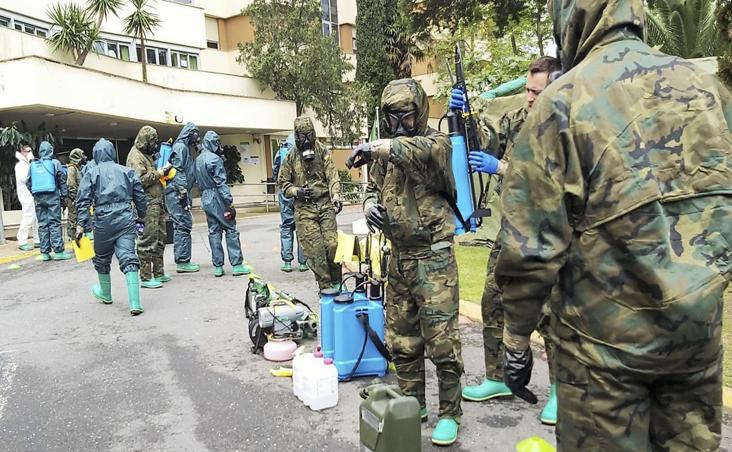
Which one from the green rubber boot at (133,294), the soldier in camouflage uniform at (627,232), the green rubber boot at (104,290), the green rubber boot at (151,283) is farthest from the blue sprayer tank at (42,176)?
the soldier in camouflage uniform at (627,232)

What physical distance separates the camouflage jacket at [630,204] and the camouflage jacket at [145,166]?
7.41 m

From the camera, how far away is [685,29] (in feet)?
39.9

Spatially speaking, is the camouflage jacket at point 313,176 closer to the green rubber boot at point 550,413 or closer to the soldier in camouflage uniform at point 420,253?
the soldier in camouflage uniform at point 420,253

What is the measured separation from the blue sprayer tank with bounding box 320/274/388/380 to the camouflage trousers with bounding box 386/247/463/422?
0.75 m

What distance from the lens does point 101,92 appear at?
49.1ft

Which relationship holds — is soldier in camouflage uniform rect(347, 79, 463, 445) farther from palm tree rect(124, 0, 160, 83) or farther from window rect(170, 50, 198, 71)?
window rect(170, 50, 198, 71)

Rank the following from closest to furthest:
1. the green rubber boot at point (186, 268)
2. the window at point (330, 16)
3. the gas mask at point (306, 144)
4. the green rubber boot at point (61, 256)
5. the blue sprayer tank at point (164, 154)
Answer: the gas mask at point (306, 144) < the blue sprayer tank at point (164, 154) < the green rubber boot at point (186, 268) < the green rubber boot at point (61, 256) < the window at point (330, 16)

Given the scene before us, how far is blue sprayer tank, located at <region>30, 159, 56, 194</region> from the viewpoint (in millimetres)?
10391

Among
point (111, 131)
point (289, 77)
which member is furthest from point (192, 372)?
point (289, 77)

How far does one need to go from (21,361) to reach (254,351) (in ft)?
7.13

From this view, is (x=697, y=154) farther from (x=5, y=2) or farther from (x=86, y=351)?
(x=5, y=2)

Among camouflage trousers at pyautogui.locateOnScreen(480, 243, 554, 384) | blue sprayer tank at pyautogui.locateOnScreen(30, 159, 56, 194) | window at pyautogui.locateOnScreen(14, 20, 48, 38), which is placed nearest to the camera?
camouflage trousers at pyautogui.locateOnScreen(480, 243, 554, 384)

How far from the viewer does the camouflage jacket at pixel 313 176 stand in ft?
22.0

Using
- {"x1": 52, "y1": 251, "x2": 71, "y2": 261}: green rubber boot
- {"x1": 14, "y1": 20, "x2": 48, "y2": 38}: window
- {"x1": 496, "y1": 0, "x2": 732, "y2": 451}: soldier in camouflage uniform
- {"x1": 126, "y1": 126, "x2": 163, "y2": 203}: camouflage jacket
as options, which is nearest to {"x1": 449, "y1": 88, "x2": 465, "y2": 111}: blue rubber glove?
{"x1": 496, "y1": 0, "x2": 732, "y2": 451}: soldier in camouflage uniform
